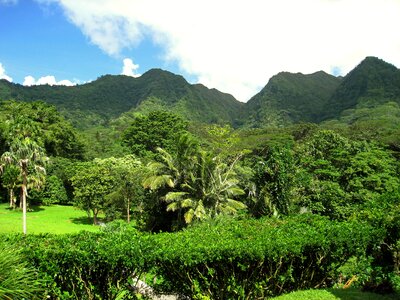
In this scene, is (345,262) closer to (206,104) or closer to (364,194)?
(364,194)

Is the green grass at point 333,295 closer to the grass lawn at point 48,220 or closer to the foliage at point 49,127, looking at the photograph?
the grass lawn at point 48,220

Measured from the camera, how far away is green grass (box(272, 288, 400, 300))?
8.30 m

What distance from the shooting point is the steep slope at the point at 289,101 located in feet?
457

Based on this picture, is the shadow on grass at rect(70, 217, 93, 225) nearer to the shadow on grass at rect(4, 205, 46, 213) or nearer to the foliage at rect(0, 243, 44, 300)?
the shadow on grass at rect(4, 205, 46, 213)

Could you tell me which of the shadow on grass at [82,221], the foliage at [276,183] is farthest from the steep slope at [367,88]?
the foliage at [276,183]

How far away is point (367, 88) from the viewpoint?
122 metres

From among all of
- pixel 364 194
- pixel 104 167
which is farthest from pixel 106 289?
pixel 104 167

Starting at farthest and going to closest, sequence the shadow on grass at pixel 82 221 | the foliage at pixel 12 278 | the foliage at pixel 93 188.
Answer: the shadow on grass at pixel 82 221, the foliage at pixel 93 188, the foliage at pixel 12 278

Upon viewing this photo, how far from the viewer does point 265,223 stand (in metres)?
10.9

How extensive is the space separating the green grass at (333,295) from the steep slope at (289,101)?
121273 mm

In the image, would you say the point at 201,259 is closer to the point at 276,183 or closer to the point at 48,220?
the point at 276,183

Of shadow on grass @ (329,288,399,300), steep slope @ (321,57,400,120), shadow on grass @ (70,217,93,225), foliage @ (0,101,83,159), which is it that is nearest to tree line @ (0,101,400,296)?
shadow on grass @ (329,288,399,300)

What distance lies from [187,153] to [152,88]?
5426 inches

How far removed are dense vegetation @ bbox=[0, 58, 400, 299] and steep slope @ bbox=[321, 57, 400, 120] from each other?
6544cm
